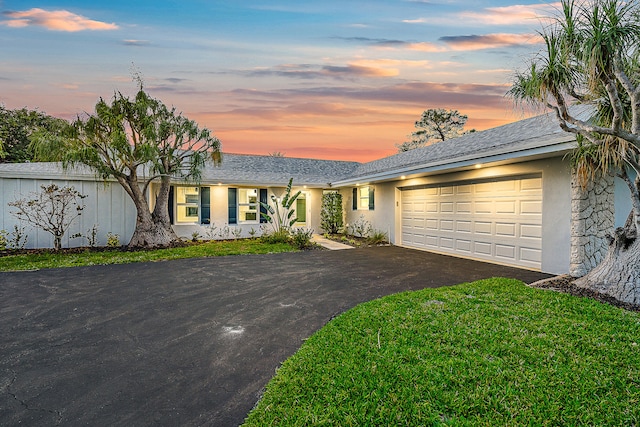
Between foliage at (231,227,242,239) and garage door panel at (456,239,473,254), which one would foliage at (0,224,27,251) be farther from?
garage door panel at (456,239,473,254)

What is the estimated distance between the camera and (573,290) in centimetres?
539

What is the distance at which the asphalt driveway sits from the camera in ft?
8.41

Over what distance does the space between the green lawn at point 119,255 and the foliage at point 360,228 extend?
411 cm

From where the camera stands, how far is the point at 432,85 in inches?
458

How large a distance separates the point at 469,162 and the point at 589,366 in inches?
245

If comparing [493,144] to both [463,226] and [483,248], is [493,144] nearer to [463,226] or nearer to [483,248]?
[463,226]

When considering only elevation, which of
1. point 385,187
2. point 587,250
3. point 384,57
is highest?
point 384,57

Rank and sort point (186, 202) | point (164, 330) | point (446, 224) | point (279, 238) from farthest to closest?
point (186, 202) < point (279, 238) < point (446, 224) < point (164, 330)

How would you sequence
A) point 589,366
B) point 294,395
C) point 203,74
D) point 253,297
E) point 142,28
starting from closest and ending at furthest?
point 294,395 < point 589,366 < point 253,297 < point 142,28 < point 203,74

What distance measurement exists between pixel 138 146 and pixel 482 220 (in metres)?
11.1

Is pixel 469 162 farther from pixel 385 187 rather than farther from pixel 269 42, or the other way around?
pixel 269 42

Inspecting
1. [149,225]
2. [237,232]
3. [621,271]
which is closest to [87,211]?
[149,225]

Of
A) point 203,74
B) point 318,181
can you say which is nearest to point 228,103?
point 203,74

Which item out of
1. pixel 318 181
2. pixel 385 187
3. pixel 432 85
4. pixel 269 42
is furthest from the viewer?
pixel 318 181
